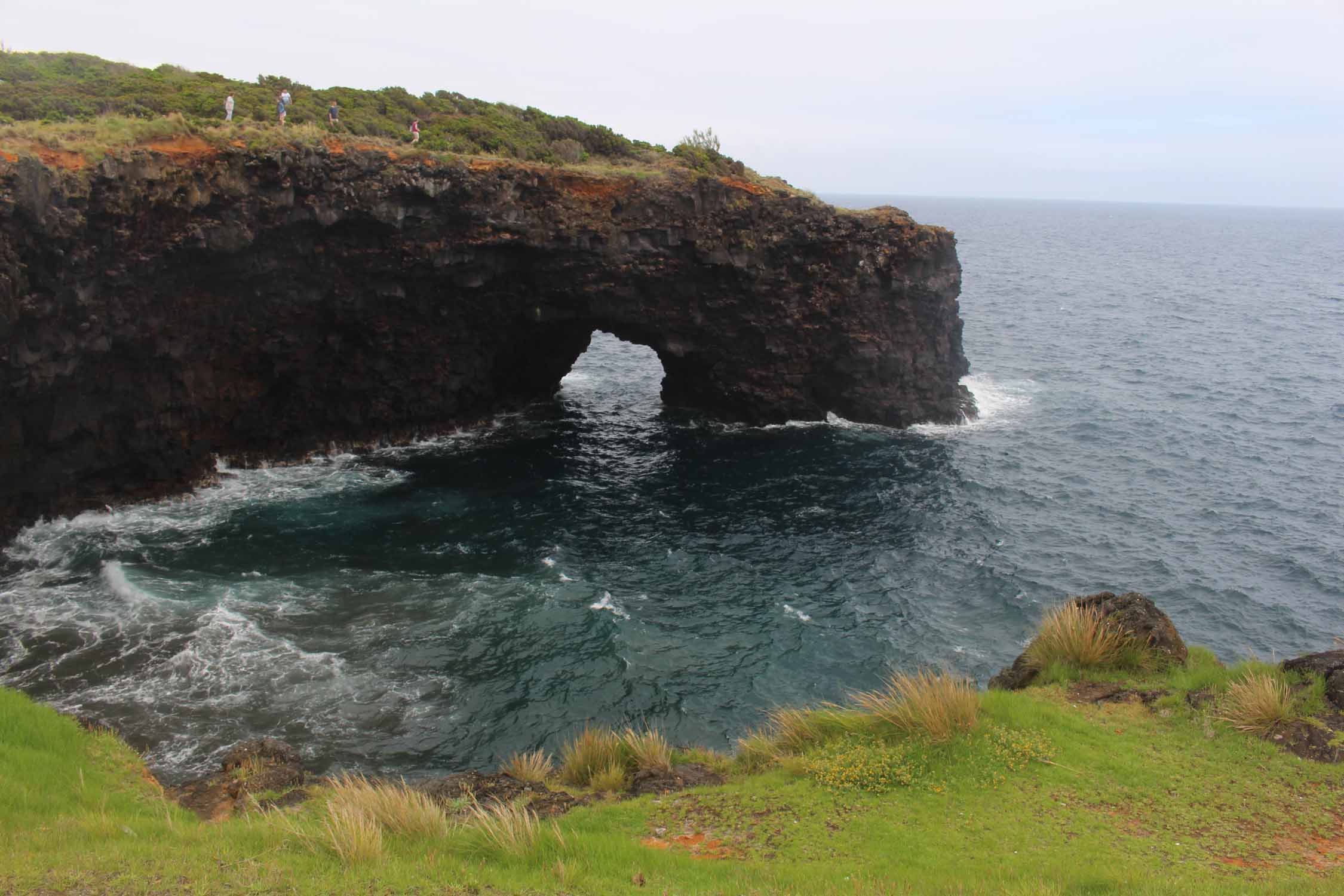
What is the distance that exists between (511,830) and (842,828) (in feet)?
15.4

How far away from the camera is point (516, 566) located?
3025 centimetres

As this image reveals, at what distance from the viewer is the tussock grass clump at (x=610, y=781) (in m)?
15.3

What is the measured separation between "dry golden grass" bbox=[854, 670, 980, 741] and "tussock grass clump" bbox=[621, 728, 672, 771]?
390 cm

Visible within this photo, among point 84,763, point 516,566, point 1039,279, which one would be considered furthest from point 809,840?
point 1039,279

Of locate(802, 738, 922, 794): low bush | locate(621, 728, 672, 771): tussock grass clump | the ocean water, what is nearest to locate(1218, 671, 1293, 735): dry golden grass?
locate(802, 738, 922, 794): low bush

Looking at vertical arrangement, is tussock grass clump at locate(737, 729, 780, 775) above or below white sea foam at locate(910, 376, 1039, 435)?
below

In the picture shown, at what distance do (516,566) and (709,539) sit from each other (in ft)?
24.1

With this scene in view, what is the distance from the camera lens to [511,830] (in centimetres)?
1125

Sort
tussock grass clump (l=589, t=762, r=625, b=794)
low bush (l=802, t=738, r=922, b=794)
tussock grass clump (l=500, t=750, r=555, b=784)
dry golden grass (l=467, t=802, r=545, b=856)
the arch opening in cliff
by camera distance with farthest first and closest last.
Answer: the arch opening in cliff
tussock grass clump (l=500, t=750, r=555, b=784)
tussock grass clump (l=589, t=762, r=625, b=794)
low bush (l=802, t=738, r=922, b=794)
dry golden grass (l=467, t=802, r=545, b=856)

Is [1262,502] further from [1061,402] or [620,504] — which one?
[620,504]

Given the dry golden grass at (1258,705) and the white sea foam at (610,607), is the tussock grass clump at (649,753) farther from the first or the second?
the white sea foam at (610,607)

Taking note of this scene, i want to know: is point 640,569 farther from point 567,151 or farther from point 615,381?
point 615,381

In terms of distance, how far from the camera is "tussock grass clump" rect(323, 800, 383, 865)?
11.0 meters

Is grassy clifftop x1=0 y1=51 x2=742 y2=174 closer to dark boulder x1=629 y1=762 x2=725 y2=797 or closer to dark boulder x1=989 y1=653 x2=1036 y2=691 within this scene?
dark boulder x1=629 y1=762 x2=725 y2=797
